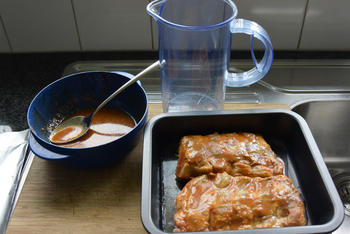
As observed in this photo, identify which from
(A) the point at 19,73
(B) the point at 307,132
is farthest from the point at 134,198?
(A) the point at 19,73

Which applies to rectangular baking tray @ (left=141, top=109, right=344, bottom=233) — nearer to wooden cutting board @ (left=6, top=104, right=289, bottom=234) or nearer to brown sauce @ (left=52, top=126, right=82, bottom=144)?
wooden cutting board @ (left=6, top=104, right=289, bottom=234)

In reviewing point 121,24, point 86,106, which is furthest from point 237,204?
point 121,24

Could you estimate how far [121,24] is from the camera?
1022 mm

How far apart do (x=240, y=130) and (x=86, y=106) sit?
1.21ft

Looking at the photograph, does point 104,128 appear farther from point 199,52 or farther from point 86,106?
point 199,52

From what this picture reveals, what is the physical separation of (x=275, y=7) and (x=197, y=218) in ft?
2.27

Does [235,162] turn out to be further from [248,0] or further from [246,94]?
[248,0]

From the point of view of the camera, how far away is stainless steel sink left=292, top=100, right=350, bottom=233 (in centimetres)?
96

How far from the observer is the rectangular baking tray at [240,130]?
1.91 feet

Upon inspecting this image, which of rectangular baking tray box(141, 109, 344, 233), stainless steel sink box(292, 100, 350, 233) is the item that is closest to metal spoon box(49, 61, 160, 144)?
rectangular baking tray box(141, 109, 344, 233)

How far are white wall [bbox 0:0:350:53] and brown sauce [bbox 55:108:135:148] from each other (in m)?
0.36

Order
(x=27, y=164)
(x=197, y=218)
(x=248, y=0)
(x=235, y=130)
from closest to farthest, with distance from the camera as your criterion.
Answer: (x=197, y=218), (x=235, y=130), (x=27, y=164), (x=248, y=0)

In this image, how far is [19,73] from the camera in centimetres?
105

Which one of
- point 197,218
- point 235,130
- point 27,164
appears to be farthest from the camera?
point 27,164
